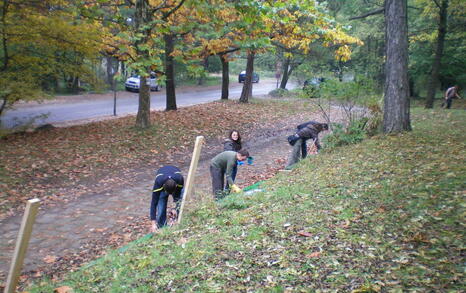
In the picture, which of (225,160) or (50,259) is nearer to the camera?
(50,259)

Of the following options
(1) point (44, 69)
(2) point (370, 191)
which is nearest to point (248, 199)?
(2) point (370, 191)

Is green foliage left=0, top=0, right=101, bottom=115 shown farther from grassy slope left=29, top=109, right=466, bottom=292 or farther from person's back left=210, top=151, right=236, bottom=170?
grassy slope left=29, top=109, right=466, bottom=292

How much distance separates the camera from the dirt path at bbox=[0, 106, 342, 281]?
602cm

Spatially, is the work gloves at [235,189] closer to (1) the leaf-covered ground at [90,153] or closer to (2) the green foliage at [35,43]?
(1) the leaf-covered ground at [90,153]

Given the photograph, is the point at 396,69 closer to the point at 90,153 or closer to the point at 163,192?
the point at 163,192

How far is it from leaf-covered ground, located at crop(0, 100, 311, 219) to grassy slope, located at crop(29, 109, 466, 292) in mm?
4376

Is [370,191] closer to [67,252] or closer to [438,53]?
[67,252]

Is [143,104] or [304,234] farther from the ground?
[143,104]

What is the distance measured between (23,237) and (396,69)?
846 cm

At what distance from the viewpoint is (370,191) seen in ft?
19.3

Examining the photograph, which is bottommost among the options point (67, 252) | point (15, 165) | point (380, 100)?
point (67, 252)

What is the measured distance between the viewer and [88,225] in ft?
23.9

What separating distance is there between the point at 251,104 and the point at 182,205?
1637cm

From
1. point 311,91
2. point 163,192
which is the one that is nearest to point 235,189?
point 163,192
